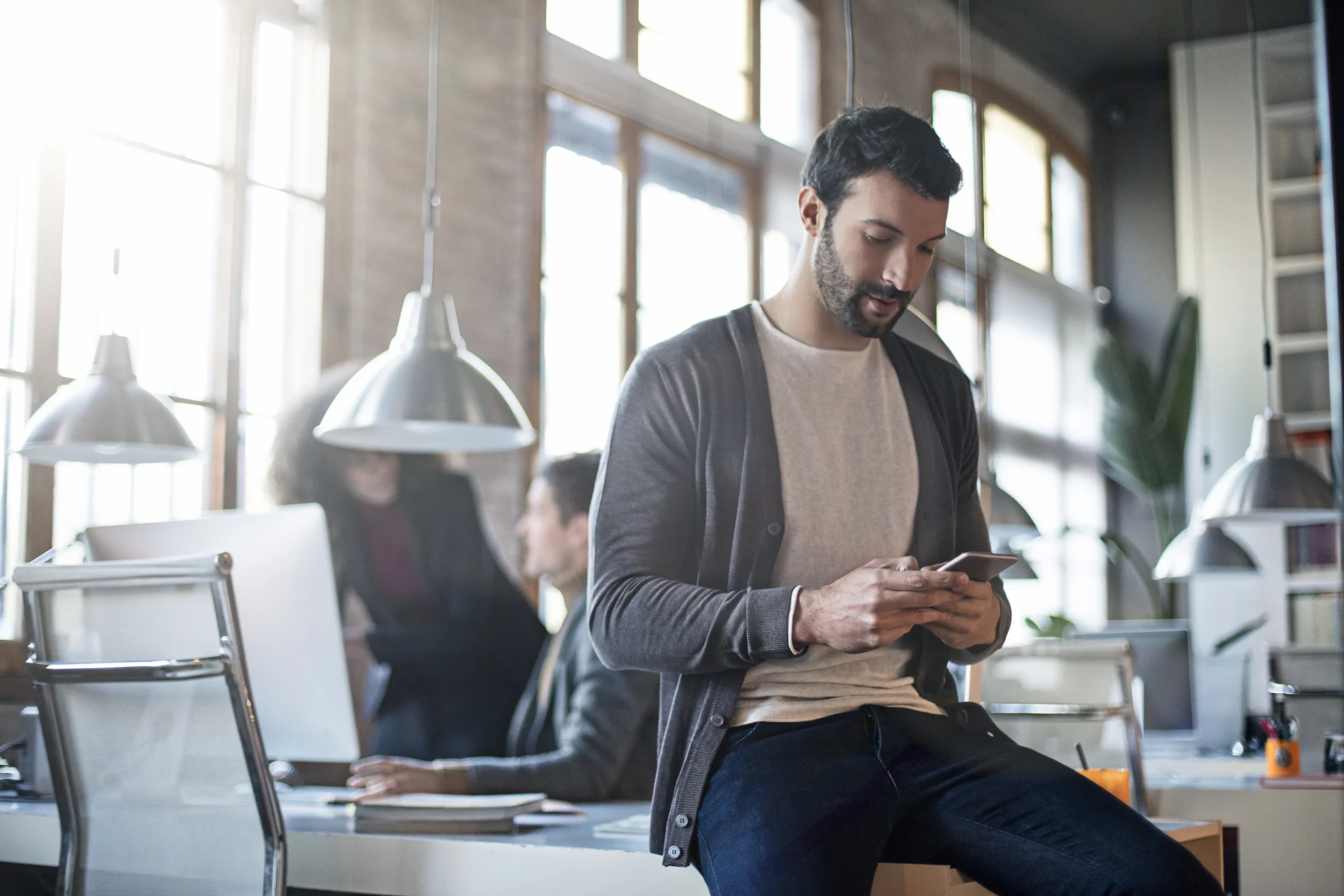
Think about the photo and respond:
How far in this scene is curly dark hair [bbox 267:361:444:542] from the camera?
12.5 ft

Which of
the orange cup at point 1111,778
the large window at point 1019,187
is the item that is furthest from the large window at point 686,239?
the orange cup at point 1111,778

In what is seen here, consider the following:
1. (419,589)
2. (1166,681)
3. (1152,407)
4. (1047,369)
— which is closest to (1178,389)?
(1152,407)

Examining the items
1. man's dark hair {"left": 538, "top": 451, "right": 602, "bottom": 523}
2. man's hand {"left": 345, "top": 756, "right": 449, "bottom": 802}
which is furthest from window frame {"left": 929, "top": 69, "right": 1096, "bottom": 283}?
man's hand {"left": 345, "top": 756, "right": 449, "bottom": 802}

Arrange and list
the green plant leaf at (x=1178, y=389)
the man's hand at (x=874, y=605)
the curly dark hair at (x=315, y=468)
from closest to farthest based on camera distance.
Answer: the man's hand at (x=874, y=605), the curly dark hair at (x=315, y=468), the green plant leaf at (x=1178, y=389)

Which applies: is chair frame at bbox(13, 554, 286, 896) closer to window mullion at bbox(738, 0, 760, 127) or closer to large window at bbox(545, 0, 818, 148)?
large window at bbox(545, 0, 818, 148)

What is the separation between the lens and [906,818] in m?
1.42

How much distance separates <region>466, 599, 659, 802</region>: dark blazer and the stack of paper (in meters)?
0.30

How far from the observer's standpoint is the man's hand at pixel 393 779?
1.98m

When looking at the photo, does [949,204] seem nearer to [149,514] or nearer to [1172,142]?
[149,514]

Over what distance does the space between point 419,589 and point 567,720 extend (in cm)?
127

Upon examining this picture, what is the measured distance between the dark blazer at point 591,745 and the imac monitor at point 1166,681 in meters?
2.95

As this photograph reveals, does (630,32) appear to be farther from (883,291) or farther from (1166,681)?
(883,291)

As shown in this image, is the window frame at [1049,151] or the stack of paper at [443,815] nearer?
the stack of paper at [443,815]

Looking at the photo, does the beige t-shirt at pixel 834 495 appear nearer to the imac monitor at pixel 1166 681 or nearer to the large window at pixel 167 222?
the large window at pixel 167 222
